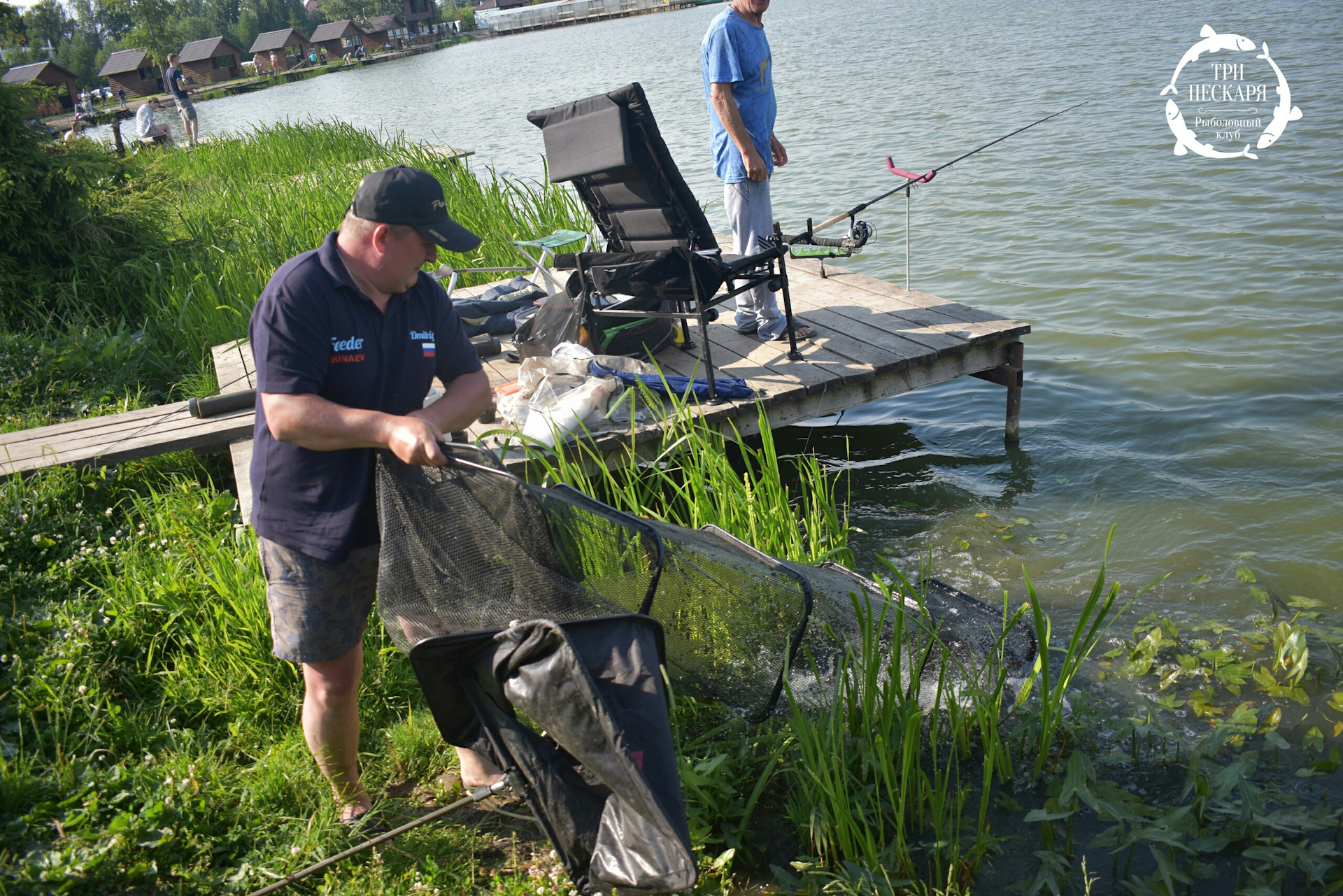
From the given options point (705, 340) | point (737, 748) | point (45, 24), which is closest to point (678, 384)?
point (705, 340)

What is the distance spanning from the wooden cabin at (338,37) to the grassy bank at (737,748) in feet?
317

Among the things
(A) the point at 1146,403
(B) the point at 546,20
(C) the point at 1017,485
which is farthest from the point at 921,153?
(B) the point at 546,20

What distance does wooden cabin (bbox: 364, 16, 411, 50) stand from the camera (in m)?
92.8

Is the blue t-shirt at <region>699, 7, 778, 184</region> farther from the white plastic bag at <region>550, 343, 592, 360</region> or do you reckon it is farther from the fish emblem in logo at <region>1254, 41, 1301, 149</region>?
the fish emblem in logo at <region>1254, 41, 1301, 149</region>

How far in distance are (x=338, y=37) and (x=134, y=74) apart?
18980mm

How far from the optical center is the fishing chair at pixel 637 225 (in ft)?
15.8

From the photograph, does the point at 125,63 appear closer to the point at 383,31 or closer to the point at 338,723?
the point at 383,31

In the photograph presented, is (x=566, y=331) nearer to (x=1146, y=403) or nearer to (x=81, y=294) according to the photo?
(x=1146, y=403)

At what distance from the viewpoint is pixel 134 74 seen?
3017 inches

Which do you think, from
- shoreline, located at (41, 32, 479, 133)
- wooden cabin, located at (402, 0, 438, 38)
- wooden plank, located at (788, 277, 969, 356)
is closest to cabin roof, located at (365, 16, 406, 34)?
wooden cabin, located at (402, 0, 438, 38)

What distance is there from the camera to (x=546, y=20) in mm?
94250

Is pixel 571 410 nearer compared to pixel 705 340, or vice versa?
pixel 571 410

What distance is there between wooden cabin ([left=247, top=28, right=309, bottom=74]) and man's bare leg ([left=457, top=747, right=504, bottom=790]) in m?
91.8

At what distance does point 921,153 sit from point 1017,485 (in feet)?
28.8
